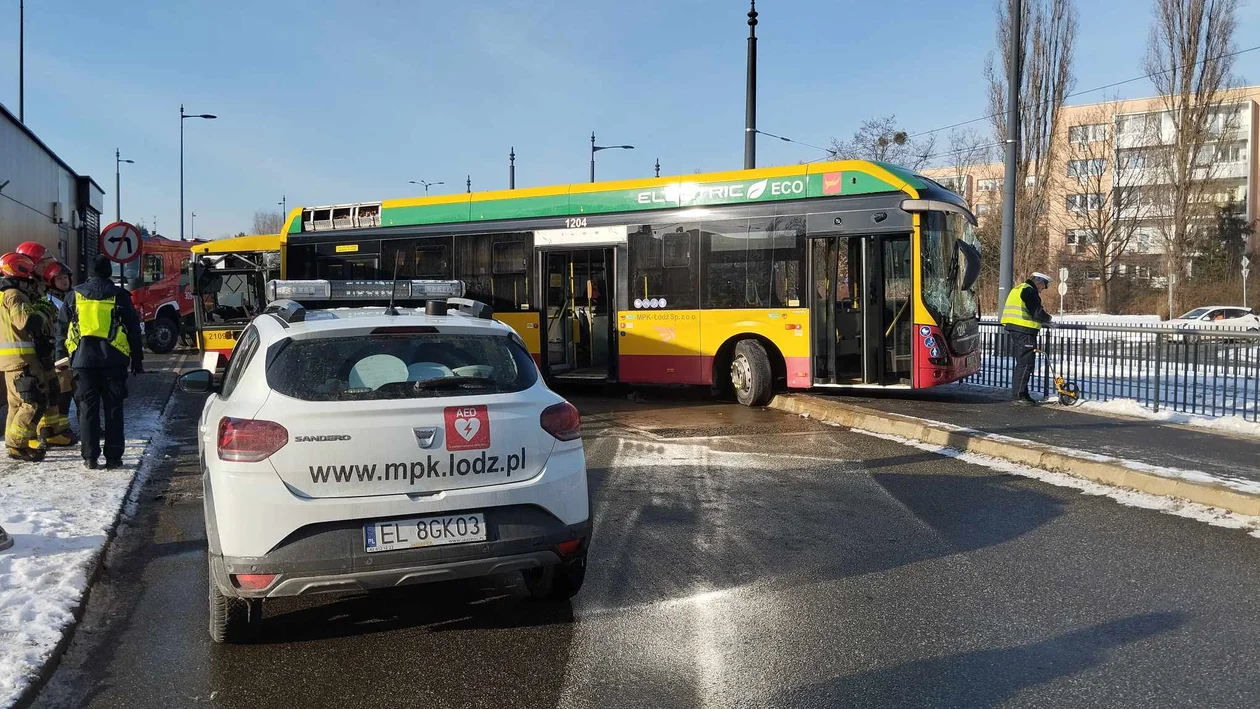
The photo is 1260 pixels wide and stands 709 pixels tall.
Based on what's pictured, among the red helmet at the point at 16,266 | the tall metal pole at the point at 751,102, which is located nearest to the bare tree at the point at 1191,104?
the tall metal pole at the point at 751,102

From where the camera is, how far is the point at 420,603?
4980 mm

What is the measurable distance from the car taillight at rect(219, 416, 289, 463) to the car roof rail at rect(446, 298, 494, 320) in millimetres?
1393

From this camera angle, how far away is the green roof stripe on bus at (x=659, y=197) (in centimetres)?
1238

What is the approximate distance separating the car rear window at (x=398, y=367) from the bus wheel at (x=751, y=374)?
8.35 metres

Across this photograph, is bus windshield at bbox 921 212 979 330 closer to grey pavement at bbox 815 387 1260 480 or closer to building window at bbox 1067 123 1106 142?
grey pavement at bbox 815 387 1260 480

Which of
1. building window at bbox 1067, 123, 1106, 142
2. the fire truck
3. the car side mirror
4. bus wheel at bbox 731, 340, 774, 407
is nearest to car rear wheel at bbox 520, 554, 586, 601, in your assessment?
the car side mirror

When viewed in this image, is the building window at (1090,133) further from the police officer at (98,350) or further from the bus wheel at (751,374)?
the police officer at (98,350)

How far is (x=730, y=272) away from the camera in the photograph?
1315 cm

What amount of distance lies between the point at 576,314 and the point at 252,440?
36.1 ft

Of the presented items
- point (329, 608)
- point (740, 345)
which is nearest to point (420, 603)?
point (329, 608)

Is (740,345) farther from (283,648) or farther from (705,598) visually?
(283,648)

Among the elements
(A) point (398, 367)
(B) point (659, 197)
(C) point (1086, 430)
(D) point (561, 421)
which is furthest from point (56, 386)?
(C) point (1086, 430)

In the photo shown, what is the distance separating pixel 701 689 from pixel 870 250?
9350mm

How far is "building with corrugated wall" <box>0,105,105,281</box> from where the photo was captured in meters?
15.3
